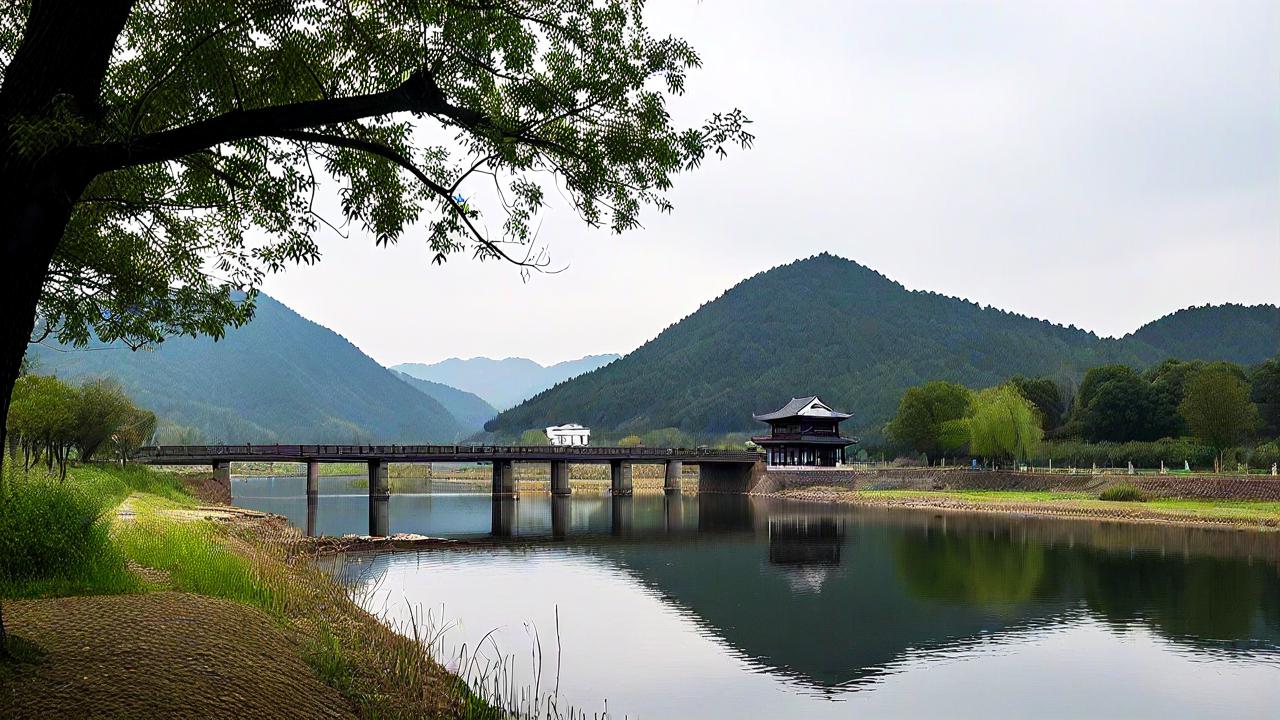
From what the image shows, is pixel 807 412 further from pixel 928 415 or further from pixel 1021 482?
pixel 1021 482

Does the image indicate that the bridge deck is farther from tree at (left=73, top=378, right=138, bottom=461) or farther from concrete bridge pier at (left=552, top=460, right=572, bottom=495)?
tree at (left=73, top=378, right=138, bottom=461)

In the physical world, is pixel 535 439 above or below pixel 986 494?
above

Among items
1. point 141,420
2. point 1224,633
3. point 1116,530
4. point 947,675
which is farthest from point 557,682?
point 141,420

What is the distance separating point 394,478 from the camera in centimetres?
12225

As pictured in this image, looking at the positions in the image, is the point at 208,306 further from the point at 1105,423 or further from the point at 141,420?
the point at 1105,423

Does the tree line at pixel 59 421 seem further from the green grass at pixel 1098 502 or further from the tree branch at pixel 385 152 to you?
the green grass at pixel 1098 502

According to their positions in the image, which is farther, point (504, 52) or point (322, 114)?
point (504, 52)

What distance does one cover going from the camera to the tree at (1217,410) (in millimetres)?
64000

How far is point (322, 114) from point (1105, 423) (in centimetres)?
8630

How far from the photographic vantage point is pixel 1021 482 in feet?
226

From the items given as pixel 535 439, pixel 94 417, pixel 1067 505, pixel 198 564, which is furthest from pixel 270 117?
pixel 535 439

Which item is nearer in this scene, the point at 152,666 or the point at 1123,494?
the point at 152,666

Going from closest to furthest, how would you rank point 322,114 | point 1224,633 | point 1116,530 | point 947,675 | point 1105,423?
point 322,114 → point 947,675 → point 1224,633 → point 1116,530 → point 1105,423

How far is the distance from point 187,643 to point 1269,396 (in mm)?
95415
